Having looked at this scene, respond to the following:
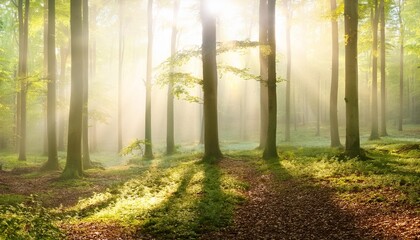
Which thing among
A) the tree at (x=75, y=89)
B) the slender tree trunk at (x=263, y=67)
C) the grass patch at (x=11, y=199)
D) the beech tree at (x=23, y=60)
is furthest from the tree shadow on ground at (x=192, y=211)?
the beech tree at (x=23, y=60)

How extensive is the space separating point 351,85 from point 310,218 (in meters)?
6.94

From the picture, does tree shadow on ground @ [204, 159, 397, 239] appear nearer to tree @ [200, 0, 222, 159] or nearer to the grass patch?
tree @ [200, 0, 222, 159]

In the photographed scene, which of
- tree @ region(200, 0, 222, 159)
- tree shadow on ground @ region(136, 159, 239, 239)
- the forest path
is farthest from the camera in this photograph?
tree @ region(200, 0, 222, 159)

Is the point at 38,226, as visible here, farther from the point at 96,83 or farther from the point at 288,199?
the point at 96,83

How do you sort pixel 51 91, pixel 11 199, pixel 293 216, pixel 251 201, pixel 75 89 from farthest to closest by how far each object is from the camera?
1. pixel 51 91
2. pixel 75 89
3. pixel 11 199
4. pixel 251 201
5. pixel 293 216

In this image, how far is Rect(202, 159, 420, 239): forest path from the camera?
21.7 ft

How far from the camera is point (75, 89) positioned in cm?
1455

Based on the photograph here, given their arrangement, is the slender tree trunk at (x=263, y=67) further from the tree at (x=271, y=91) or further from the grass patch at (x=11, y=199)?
the grass patch at (x=11, y=199)

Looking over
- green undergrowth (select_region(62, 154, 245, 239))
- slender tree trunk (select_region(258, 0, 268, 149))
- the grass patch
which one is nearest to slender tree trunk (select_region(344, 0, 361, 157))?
green undergrowth (select_region(62, 154, 245, 239))

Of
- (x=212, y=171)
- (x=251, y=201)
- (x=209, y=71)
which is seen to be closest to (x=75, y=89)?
(x=209, y=71)

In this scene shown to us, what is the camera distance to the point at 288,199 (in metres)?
9.46

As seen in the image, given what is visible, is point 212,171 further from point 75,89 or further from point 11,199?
point 11,199

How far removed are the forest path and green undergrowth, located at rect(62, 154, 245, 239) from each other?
469 millimetres

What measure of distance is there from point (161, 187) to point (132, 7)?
75.3 ft
